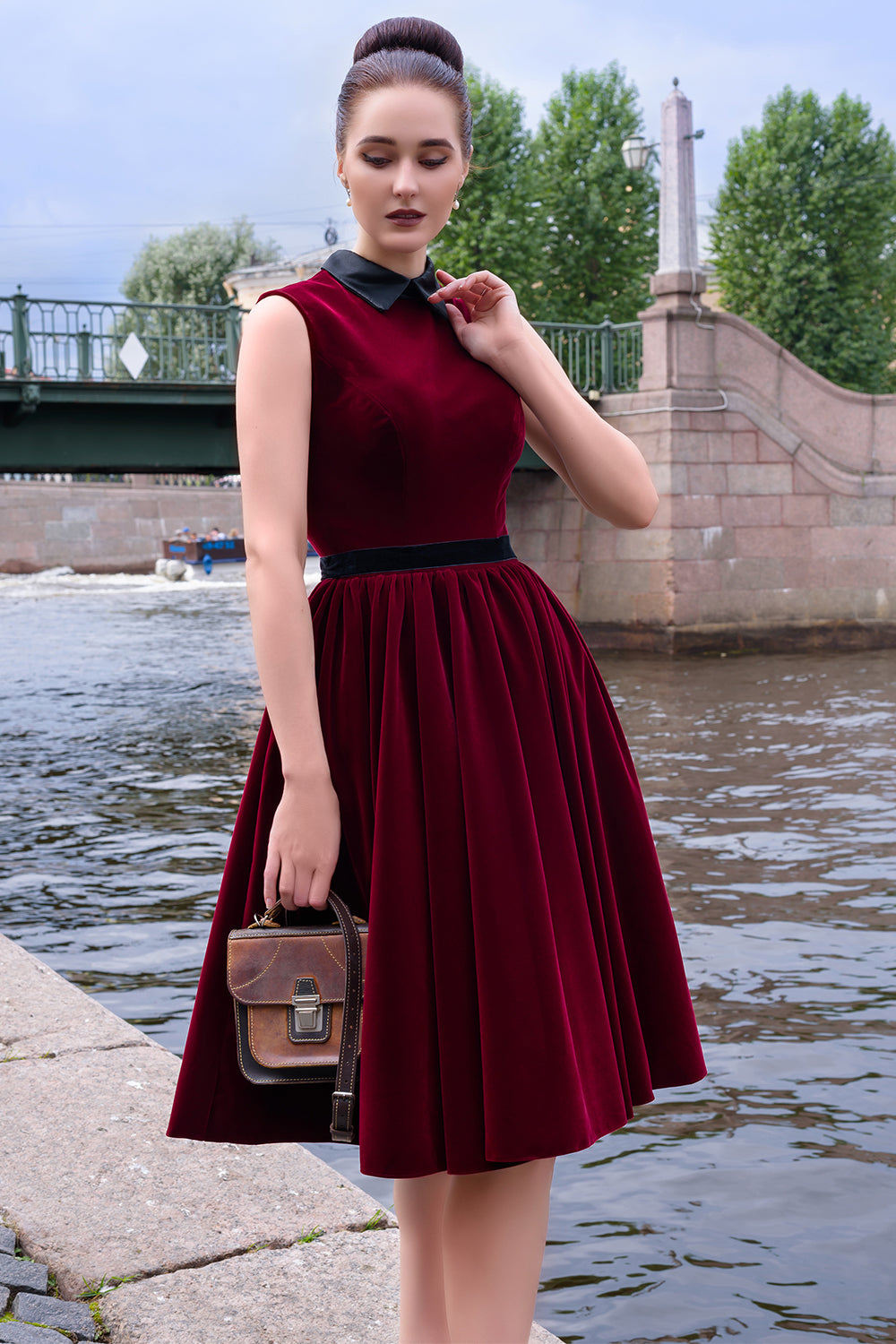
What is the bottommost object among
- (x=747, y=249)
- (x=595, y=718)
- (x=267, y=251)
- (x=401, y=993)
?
Answer: (x=401, y=993)

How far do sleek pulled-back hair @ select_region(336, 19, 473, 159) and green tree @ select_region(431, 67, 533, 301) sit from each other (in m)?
30.5

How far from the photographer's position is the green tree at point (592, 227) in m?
34.4

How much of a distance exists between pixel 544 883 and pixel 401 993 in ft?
0.74

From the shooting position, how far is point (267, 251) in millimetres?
66875

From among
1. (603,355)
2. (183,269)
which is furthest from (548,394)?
(183,269)

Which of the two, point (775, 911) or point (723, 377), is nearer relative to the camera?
point (775, 911)

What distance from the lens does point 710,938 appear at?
5891mm

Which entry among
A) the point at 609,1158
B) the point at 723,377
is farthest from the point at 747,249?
the point at 609,1158

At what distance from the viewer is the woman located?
1733mm

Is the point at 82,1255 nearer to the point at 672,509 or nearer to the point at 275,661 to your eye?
the point at 275,661

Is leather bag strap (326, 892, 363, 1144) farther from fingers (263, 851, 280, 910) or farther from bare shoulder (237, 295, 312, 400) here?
bare shoulder (237, 295, 312, 400)

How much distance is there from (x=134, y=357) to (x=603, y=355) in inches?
278

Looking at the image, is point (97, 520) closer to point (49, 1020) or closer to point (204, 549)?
point (204, 549)

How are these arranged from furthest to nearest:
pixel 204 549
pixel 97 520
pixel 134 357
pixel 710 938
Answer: pixel 97 520, pixel 204 549, pixel 134 357, pixel 710 938
